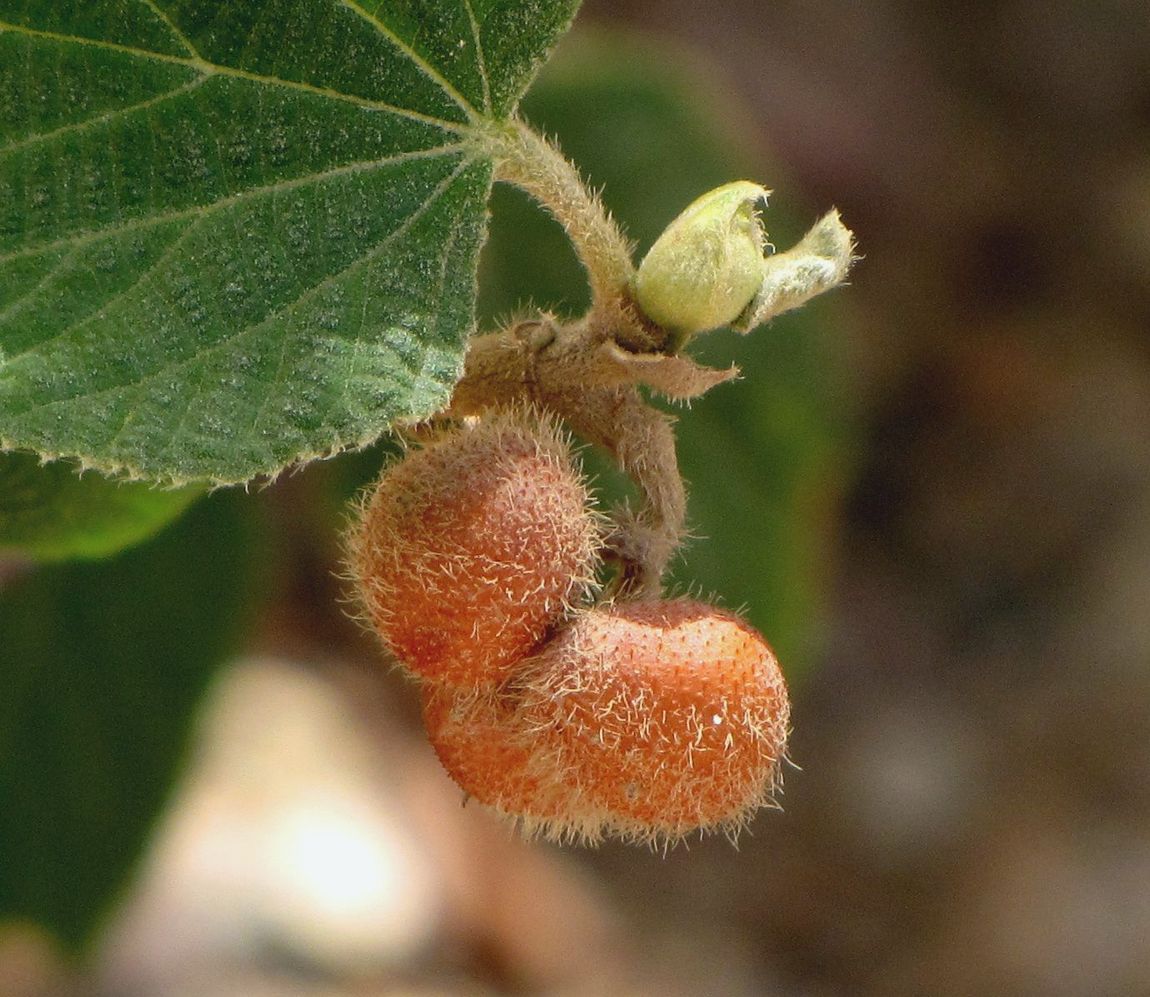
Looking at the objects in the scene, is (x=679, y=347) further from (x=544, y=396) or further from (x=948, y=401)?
(x=948, y=401)

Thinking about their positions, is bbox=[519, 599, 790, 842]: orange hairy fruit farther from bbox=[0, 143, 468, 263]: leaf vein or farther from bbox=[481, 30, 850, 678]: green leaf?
bbox=[481, 30, 850, 678]: green leaf

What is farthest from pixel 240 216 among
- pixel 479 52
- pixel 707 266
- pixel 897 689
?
pixel 897 689

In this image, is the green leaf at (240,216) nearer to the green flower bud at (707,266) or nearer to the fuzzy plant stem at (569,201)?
the fuzzy plant stem at (569,201)

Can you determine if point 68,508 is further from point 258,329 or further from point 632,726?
point 632,726

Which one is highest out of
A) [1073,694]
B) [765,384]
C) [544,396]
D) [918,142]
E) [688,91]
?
[918,142]

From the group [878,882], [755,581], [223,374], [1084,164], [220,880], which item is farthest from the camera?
[1084,164]

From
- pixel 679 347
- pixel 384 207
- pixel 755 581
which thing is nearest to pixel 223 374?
pixel 384 207
